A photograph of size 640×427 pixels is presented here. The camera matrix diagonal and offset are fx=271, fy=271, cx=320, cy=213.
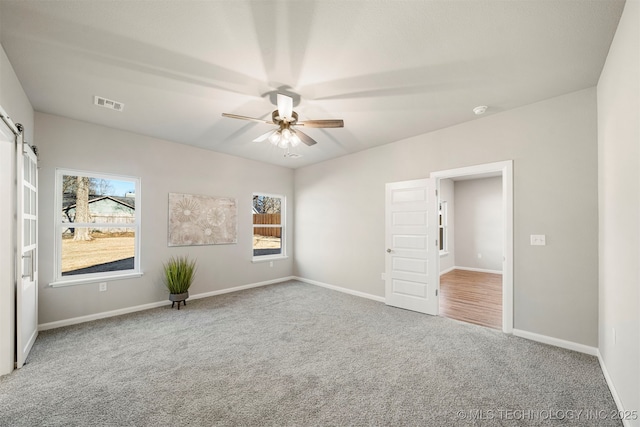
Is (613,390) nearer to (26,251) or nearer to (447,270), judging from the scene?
(26,251)

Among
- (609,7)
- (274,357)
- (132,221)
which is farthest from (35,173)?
(609,7)

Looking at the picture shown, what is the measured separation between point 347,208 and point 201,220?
2685 mm

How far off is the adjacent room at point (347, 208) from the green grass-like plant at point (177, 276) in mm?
44

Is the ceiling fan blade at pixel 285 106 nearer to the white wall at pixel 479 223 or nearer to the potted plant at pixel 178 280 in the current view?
the potted plant at pixel 178 280

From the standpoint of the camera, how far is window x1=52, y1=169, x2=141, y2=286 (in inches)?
143

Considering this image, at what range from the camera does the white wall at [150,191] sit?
346cm

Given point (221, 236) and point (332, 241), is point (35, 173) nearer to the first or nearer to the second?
point (221, 236)

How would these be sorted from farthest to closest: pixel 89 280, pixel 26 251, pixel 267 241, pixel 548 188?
pixel 267 241 → pixel 89 280 → pixel 548 188 → pixel 26 251

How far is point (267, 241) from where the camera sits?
19.7ft

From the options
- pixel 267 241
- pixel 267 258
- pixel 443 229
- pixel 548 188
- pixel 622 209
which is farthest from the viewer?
pixel 443 229

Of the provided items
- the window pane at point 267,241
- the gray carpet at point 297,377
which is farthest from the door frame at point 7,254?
the window pane at point 267,241

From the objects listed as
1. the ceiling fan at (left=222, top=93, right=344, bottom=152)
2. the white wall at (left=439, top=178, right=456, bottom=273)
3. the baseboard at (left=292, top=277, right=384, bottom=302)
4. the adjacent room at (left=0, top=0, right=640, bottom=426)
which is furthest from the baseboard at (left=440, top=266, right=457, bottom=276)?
the ceiling fan at (left=222, top=93, right=344, bottom=152)

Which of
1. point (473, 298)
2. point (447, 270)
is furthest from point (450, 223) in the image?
point (473, 298)

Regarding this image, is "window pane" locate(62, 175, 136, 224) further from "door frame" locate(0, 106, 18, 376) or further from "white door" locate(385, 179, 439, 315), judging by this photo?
"white door" locate(385, 179, 439, 315)
